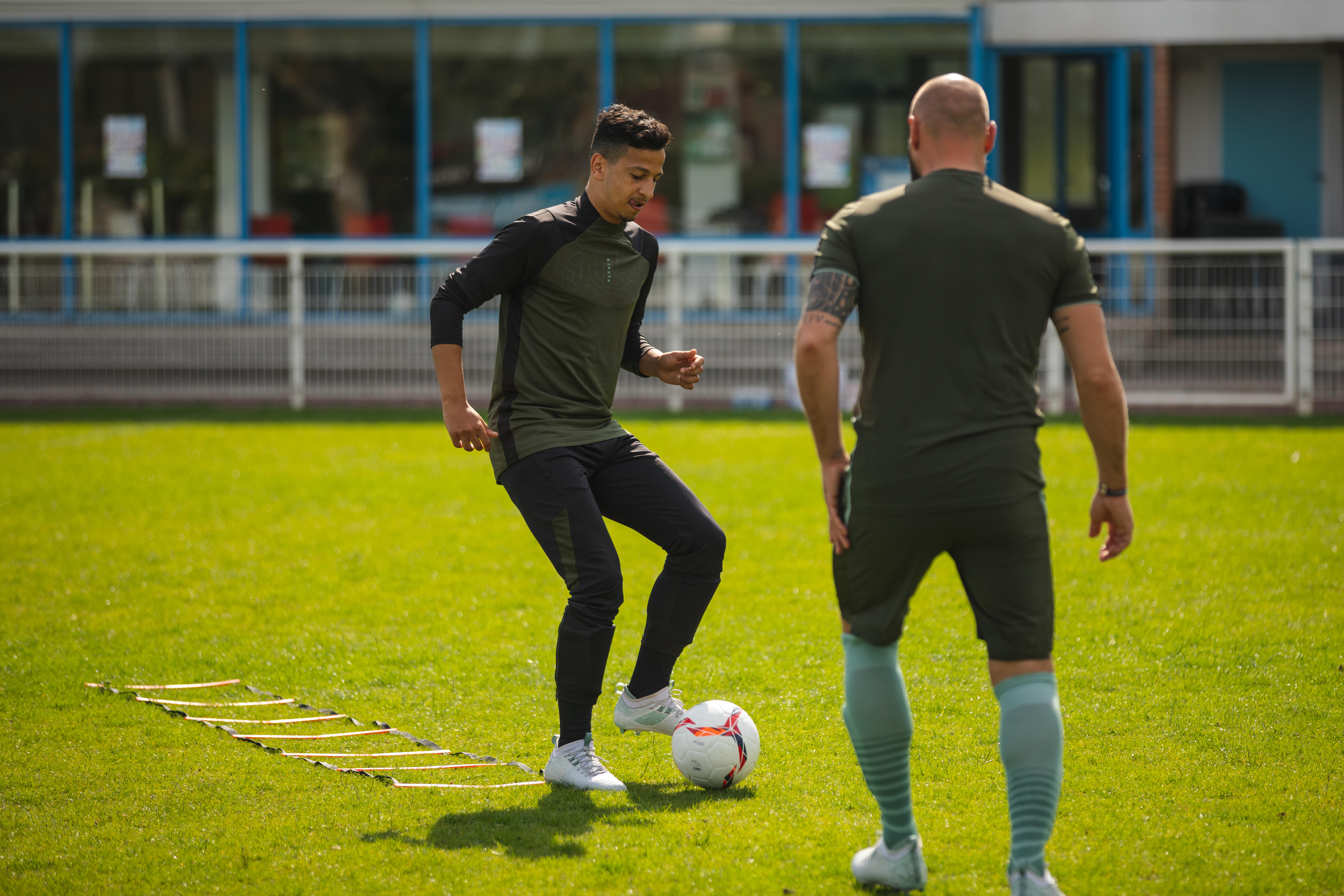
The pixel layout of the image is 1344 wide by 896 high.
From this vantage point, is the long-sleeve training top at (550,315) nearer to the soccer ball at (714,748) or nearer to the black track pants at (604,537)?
the black track pants at (604,537)

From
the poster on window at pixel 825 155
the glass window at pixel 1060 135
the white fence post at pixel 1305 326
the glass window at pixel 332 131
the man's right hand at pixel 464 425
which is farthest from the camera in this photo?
the glass window at pixel 1060 135

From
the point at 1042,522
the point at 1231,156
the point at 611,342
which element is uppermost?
the point at 1231,156

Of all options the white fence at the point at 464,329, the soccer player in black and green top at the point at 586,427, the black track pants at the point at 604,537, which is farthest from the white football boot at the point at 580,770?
the white fence at the point at 464,329

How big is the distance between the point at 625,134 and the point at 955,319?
153 cm

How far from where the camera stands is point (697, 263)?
13156mm

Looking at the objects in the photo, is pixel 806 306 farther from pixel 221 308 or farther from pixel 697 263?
pixel 221 308

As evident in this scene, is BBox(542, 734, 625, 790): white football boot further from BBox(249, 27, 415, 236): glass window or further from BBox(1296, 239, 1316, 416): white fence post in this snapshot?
BBox(249, 27, 415, 236): glass window

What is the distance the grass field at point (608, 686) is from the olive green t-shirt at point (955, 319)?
41.9 inches

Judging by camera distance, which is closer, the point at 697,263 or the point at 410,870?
the point at 410,870

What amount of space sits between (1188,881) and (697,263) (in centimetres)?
1016

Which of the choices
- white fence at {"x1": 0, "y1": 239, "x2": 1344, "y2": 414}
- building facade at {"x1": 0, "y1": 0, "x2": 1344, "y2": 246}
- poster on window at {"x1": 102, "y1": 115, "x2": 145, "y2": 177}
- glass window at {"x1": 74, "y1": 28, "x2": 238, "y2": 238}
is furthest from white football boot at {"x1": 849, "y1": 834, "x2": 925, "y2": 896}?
poster on window at {"x1": 102, "y1": 115, "x2": 145, "y2": 177}

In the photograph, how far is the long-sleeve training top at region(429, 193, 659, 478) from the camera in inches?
169

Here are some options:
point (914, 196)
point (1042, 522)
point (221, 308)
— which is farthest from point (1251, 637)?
point (221, 308)

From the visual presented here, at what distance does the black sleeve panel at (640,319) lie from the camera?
4.66m
